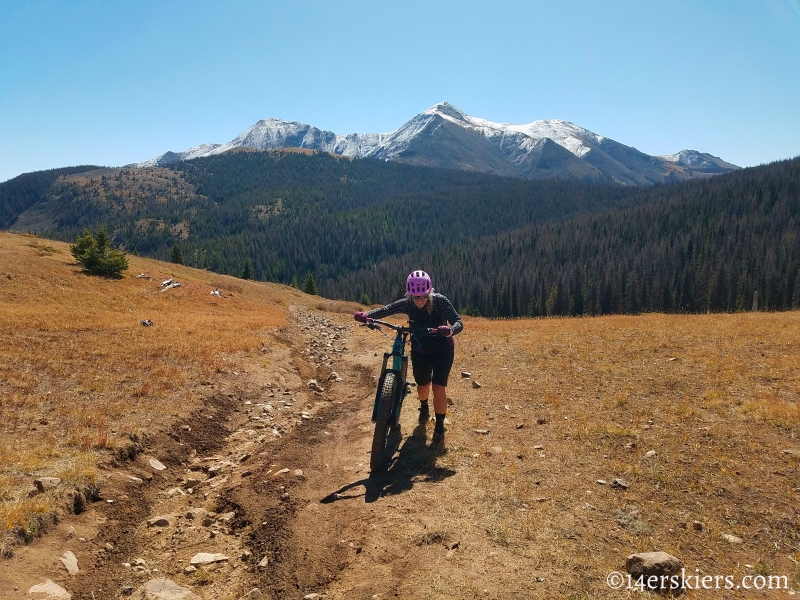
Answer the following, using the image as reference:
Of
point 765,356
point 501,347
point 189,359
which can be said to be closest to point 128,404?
point 189,359

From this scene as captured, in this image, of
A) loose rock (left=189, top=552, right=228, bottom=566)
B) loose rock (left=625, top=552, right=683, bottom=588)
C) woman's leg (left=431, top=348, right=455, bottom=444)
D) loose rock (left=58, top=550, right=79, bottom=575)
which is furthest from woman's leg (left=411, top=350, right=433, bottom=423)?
loose rock (left=58, top=550, right=79, bottom=575)

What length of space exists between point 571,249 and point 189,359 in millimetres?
164845

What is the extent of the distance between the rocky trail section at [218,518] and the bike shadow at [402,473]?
26cm

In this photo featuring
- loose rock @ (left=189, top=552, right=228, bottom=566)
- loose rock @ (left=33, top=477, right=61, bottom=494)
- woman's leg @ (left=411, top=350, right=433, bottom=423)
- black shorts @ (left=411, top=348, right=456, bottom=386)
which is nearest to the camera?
loose rock @ (left=189, top=552, right=228, bottom=566)

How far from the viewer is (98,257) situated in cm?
3516

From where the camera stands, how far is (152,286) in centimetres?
3638

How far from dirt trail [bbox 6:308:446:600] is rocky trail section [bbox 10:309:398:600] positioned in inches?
0.8

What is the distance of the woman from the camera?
8.86 meters

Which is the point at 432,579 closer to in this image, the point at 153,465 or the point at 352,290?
the point at 153,465

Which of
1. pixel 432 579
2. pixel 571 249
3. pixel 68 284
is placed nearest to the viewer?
pixel 432 579

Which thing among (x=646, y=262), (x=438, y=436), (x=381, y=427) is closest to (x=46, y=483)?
(x=381, y=427)

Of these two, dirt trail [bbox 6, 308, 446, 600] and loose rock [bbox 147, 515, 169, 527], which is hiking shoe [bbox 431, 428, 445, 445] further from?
loose rock [bbox 147, 515, 169, 527]

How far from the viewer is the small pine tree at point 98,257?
35062 millimetres

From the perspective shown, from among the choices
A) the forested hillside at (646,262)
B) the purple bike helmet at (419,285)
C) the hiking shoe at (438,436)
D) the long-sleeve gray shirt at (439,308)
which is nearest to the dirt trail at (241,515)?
the hiking shoe at (438,436)
